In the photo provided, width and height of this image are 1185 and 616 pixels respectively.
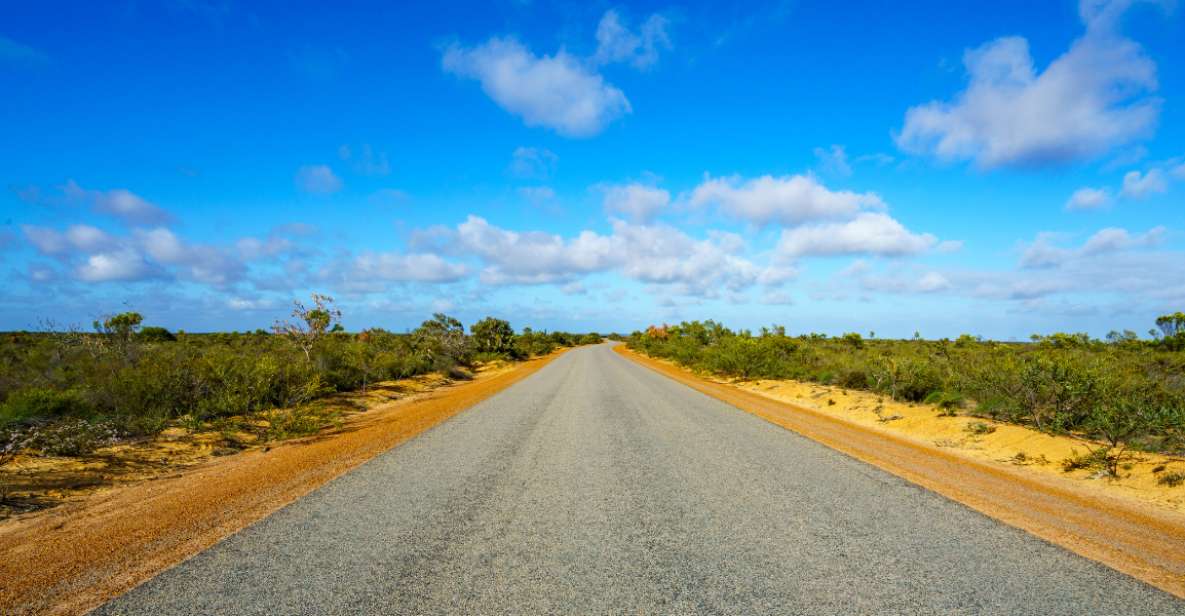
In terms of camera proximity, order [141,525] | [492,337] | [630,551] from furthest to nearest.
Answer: [492,337] → [141,525] → [630,551]

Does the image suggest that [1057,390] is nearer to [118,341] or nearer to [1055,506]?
[1055,506]

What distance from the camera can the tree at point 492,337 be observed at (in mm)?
44500

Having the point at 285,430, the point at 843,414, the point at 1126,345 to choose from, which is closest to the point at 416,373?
the point at 285,430

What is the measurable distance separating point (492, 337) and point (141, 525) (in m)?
42.3

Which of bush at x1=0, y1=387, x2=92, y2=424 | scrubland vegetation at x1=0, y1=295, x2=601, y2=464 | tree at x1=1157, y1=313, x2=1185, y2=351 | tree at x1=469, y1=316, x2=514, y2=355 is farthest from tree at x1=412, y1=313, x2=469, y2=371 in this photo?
tree at x1=1157, y1=313, x2=1185, y2=351

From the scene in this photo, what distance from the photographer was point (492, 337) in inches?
1845

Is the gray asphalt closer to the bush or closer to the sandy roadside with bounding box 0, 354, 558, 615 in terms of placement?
the sandy roadside with bounding box 0, 354, 558, 615

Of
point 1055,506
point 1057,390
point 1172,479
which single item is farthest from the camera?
point 1057,390

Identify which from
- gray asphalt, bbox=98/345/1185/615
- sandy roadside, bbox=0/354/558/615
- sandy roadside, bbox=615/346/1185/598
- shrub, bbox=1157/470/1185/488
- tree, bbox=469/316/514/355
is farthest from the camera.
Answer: tree, bbox=469/316/514/355

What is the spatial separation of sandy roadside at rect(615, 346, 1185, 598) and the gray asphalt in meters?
0.37

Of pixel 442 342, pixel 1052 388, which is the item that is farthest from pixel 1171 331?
pixel 442 342

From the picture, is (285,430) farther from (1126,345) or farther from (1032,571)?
(1126,345)

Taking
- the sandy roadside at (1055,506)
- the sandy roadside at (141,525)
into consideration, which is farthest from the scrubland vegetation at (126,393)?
the sandy roadside at (1055,506)

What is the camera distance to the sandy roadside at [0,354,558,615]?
3605 millimetres
